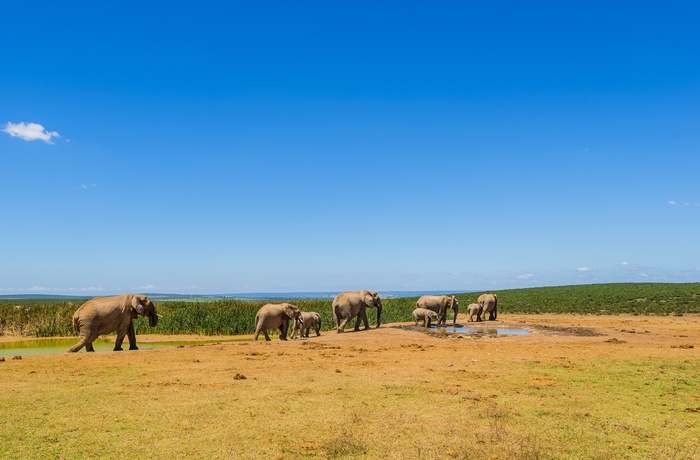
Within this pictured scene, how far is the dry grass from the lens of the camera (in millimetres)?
7086

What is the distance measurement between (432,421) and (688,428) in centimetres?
414

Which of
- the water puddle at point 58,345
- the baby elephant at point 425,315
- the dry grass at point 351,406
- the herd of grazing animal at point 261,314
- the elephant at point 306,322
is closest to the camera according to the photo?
the dry grass at point 351,406

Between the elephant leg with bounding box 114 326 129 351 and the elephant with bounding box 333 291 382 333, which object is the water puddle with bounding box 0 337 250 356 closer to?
the elephant leg with bounding box 114 326 129 351

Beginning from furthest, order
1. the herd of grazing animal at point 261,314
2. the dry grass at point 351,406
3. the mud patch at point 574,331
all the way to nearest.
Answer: the mud patch at point 574,331 < the herd of grazing animal at point 261,314 < the dry grass at point 351,406

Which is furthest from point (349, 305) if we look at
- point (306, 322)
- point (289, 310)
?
point (289, 310)

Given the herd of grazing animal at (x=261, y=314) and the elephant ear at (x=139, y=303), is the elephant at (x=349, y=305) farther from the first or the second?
the elephant ear at (x=139, y=303)

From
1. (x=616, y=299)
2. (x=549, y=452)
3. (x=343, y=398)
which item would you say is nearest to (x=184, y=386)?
(x=343, y=398)

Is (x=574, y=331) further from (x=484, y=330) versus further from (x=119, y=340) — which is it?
(x=119, y=340)

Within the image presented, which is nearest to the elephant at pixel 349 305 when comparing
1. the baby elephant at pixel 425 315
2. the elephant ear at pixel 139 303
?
the baby elephant at pixel 425 315

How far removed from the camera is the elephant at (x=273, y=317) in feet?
75.5

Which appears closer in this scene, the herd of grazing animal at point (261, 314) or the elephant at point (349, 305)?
the herd of grazing animal at point (261, 314)

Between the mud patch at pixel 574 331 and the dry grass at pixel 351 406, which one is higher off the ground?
the dry grass at pixel 351 406

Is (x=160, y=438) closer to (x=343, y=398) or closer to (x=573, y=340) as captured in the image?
(x=343, y=398)

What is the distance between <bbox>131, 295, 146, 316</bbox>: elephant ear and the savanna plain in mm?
2931
